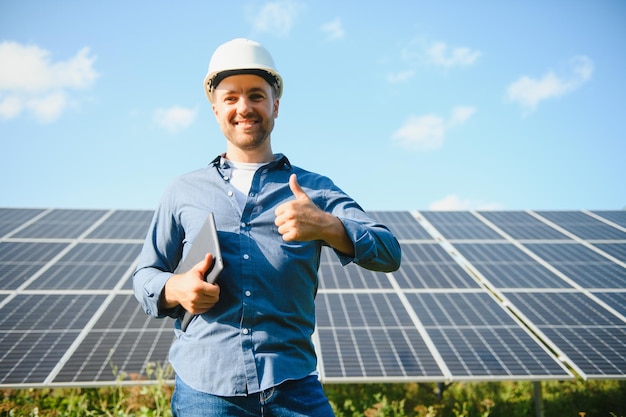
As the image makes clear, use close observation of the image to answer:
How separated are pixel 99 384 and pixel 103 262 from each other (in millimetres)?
3951

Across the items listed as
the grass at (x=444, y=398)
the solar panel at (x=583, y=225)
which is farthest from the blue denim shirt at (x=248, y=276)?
the solar panel at (x=583, y=225)

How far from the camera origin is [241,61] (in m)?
1.93

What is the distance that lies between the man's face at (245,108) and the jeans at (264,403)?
3.51 ft

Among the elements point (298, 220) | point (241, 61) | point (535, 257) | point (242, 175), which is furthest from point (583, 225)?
point (298, 220)

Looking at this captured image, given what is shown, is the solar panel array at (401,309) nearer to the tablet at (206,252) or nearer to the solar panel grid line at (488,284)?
the solar panel grid line at (488,284)

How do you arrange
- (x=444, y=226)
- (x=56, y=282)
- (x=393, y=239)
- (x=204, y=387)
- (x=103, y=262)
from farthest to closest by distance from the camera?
(x=444, y=226)
(x=103, y=262)
(x=56, y=282)
(x=393, y=239)
(x=204, y=387)

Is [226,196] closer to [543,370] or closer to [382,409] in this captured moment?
[382,409]

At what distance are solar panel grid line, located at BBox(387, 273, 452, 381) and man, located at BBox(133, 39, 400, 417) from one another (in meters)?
4.56

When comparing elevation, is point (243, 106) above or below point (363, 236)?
above

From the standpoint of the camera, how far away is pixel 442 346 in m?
6.36

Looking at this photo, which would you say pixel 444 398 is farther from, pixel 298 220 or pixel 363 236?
pixel 298 220

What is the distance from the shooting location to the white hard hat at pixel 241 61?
6.33 feet

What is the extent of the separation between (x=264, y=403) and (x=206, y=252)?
624 millimetres

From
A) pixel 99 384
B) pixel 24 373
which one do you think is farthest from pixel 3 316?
pixel 99 384
